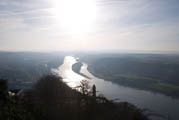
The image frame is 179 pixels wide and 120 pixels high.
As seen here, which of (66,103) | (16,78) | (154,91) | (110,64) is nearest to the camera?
(66,103)

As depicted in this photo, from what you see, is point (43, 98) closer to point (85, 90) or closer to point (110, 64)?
point (85, 90)

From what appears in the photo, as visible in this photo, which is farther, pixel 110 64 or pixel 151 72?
pixel 110 64

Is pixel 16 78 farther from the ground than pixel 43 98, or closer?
closer

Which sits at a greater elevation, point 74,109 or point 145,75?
point 74,109

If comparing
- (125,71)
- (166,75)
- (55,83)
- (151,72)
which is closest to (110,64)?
(125,71)

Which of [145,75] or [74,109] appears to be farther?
[145,75]

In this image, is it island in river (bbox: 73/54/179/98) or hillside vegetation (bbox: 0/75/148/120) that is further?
island in river (bbox: 73/54/179/98)

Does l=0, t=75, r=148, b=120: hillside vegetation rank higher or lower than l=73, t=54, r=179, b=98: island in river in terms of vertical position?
higher

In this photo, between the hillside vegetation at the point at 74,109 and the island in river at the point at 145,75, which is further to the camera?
the island in river at the point at 145,75

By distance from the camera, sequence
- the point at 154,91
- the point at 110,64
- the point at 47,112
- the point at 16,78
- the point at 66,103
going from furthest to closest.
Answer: the point at 110,64 → the point at 16,78 → the point at 154,91 → the point at 66,103 → the point at 47,112

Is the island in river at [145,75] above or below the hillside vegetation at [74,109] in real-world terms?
below
